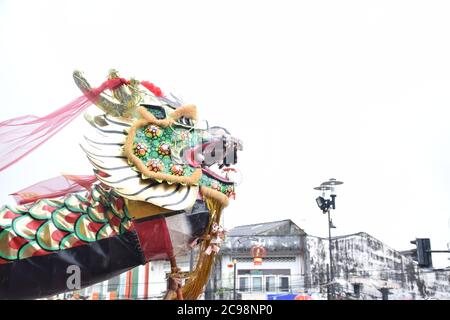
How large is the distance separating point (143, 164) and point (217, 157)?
492 millimetres

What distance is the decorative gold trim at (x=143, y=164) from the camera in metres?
2.22

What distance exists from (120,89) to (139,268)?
3.25ft

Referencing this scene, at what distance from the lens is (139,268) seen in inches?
96.4

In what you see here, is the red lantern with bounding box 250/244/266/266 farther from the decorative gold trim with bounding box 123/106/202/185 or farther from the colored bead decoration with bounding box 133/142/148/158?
the colored bead decoration with bounding box 133/142/148/158

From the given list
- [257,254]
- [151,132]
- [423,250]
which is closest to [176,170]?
[151,132]

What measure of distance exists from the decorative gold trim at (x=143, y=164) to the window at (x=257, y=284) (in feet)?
8.23

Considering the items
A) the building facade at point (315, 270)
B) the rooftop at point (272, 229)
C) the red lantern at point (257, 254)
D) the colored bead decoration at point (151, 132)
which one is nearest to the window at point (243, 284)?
the building facade at point (315, 270)

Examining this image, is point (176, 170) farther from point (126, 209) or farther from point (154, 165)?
point (126, 209)

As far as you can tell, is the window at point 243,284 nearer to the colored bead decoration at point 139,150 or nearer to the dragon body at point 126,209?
the dragon body at point 126,209

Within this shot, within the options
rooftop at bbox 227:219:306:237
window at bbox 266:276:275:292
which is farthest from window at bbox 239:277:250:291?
rooftop at bbox 227:219:306:237

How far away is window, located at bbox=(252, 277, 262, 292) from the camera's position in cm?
451

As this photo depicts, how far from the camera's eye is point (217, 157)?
255cm
